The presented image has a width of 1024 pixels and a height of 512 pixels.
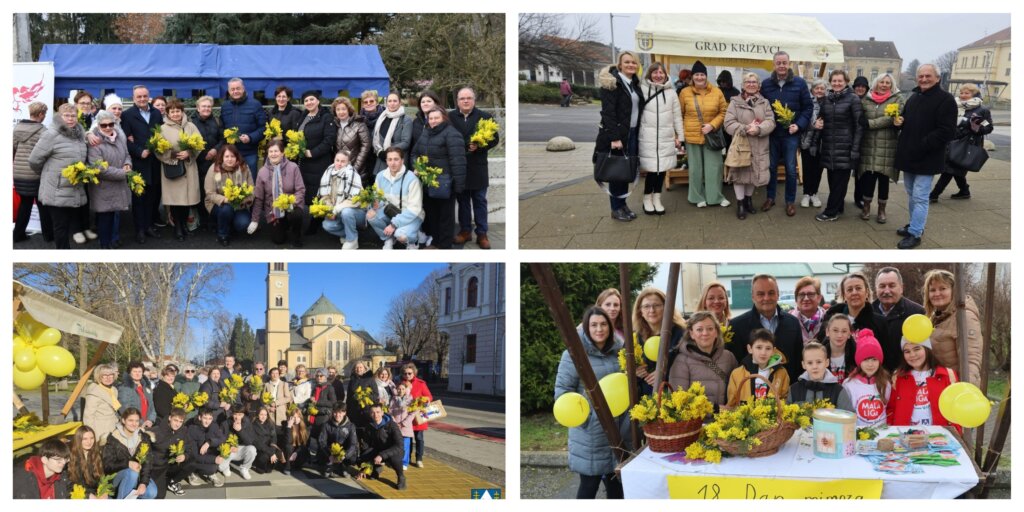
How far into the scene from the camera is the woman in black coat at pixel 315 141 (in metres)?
6.64

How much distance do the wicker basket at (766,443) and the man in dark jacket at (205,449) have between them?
145 inches

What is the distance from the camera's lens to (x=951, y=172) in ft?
23.4

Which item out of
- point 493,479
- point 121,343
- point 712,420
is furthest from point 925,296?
point 121,343

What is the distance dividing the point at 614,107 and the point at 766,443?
3.09 m

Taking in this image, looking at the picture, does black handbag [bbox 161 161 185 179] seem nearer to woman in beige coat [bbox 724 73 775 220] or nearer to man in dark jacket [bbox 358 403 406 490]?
man in dark jacket [bbox 358 403 406 490]

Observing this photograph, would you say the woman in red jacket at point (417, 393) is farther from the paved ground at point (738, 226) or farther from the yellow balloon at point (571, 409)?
the yellow balloon at point (571, 409)

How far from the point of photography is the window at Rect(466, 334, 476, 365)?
6.24 metres

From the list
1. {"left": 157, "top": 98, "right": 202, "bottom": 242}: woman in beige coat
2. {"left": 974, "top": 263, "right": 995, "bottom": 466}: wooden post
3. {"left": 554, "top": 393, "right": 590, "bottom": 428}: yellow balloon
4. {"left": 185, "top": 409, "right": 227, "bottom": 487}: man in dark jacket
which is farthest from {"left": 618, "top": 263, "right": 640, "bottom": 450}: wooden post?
{"left": 157, "top": 98, "right": 202, "bottom": 242}: woman in beige coat

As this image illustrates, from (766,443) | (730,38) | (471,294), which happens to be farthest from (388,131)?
(766,443)

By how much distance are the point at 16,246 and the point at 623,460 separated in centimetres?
523

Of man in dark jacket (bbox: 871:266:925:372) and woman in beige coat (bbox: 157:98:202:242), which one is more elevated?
woman in beige coat (bbox: 157:98:202:242)

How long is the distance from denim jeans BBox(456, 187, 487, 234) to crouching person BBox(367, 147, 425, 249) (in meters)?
0.38

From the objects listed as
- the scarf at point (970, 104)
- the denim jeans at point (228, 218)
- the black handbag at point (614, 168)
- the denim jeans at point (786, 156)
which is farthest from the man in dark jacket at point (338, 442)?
the scarf at point (970, 104)

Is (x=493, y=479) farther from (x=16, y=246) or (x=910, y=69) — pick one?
(x=910, y=69)
